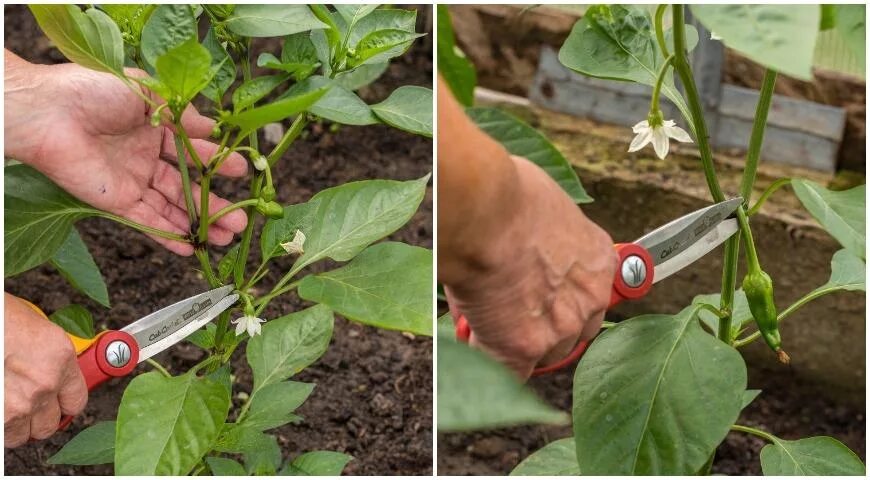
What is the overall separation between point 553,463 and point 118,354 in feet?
1.56

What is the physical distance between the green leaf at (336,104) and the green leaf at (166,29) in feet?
0.34

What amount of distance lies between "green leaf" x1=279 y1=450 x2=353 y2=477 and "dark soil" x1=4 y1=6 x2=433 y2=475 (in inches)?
14.7

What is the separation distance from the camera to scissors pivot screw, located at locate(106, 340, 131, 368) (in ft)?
3.13

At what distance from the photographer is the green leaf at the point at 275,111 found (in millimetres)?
672

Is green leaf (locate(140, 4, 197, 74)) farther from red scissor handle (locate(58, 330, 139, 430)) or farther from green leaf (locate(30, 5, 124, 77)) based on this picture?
red scissor handle (locate(58, 330, 139, 430))

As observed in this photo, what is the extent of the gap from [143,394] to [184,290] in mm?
813

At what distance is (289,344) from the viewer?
1110 mm

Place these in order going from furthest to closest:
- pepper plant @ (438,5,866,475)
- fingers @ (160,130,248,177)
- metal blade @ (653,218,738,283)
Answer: fingers @ (160,130,248,177)
metal blade @ (653,218,738,283)
pepper plant @ (438,5,866,475)

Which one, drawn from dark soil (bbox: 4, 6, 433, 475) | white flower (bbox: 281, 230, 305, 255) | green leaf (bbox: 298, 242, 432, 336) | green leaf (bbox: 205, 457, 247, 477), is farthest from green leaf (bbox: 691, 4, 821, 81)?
dark soil (bbox: 4, 6, 433, 475)

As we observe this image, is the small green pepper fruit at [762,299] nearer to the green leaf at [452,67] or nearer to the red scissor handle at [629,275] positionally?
the red scissor handle at [629,275]

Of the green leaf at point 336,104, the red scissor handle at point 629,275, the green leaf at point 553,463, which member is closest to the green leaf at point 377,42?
the green leaf at point 336,104

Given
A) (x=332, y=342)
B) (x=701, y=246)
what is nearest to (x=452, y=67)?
(x=701, y=246)

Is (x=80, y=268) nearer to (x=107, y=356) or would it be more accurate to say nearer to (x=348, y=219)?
(x=107, y=356)

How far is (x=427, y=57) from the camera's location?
2064mm
